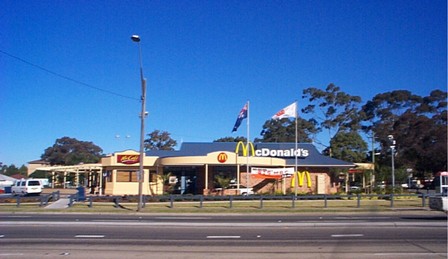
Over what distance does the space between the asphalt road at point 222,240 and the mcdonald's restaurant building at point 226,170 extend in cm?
2414

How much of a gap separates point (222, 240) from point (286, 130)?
73.3 m

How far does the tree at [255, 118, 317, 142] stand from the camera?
81125 mm

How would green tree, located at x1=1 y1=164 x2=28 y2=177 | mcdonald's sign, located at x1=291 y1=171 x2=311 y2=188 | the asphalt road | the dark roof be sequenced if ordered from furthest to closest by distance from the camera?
green tree, located at x1=1 y1=164 x2=28 y2=177 → the dark roof → mcdonald's sign, located at x1=291 y1=171 x2=311 y2=188 → the asphalt road

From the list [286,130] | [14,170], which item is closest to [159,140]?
[286,130]

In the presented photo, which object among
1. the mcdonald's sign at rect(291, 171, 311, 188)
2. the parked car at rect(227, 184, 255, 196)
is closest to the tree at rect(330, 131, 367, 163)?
the mcdonald's sign at rect(291, 171, 311, 188)

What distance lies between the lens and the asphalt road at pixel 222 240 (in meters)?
11.6

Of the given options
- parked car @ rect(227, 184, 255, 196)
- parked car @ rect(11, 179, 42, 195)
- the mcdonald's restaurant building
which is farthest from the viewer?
parked car @ rect(11, 179, 42, 195)

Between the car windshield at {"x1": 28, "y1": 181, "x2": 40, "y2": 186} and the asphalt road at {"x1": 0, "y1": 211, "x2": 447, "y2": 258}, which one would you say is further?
the car windshield at {"x1": 28, "y1": 181, "x2": 40, "y2": 186}

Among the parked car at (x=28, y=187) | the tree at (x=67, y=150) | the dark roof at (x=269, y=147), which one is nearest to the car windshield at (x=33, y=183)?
the parked car at (x=28, y=187)

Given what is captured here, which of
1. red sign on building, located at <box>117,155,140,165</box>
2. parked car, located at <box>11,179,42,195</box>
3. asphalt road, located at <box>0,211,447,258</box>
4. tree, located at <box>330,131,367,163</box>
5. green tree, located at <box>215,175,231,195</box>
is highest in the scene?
tree, located at <box>330,131,367,163</box>

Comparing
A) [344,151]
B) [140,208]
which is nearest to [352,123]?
[344,151]

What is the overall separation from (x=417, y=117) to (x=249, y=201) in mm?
45113

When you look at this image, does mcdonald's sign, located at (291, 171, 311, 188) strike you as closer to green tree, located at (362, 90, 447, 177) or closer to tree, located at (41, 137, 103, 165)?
green tree, located at (362, 90, 447, 177)

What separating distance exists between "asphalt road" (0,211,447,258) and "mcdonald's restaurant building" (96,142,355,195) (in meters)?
24.1
